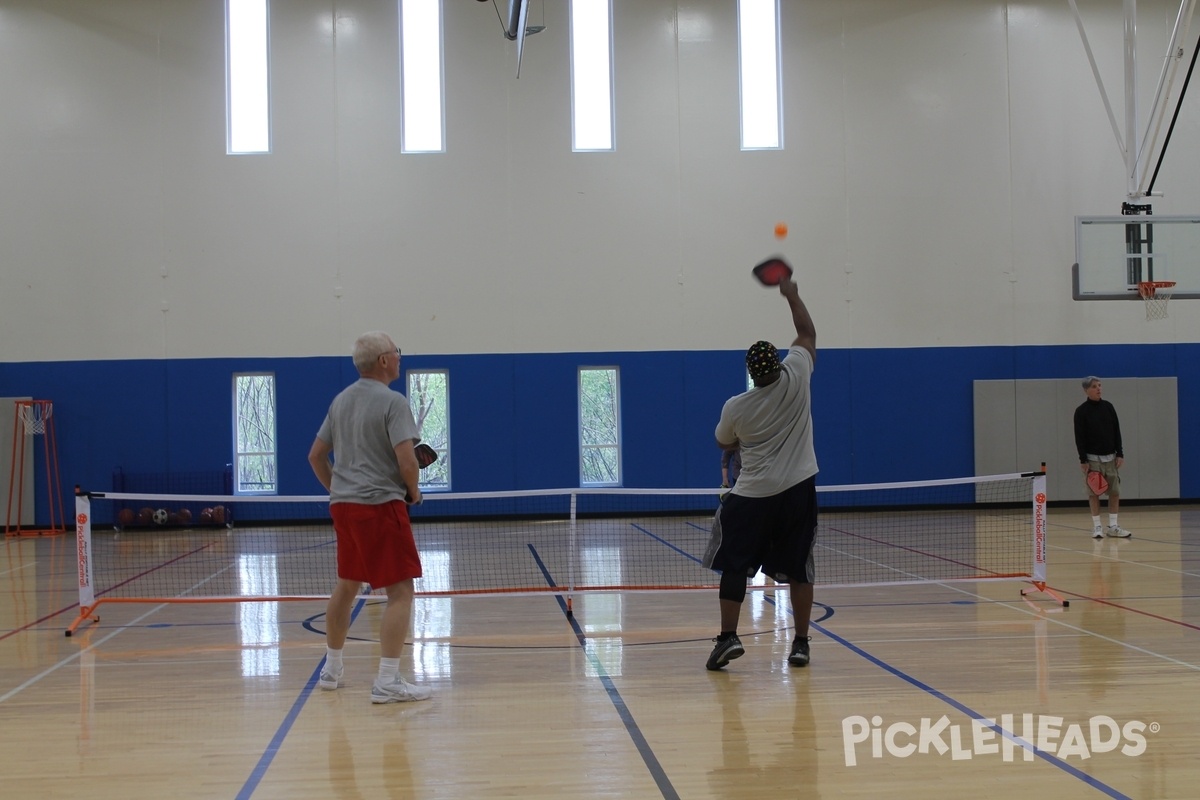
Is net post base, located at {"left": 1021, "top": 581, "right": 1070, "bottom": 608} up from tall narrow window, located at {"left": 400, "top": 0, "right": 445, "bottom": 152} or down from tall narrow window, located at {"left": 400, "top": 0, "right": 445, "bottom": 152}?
down

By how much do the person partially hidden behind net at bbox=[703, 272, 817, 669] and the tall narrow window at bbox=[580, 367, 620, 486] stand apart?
11.7 meters

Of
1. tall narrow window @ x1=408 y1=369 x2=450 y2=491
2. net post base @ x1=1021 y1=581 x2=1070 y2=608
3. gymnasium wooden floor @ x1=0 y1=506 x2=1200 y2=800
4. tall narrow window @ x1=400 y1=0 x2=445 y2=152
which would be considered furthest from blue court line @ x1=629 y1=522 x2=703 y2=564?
tall narrow window @ x1=400 y1=0 x2=445 y2=152

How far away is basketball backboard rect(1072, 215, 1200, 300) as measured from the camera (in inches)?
567

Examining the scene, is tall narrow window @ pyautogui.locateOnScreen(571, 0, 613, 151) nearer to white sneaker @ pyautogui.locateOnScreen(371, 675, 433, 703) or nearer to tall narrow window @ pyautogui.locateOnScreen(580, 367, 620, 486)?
tall narrow window @ pyautogui.locateOnScreen(580, 367, 620, 486)

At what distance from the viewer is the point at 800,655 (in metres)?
5.83

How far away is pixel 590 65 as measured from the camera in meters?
17.4

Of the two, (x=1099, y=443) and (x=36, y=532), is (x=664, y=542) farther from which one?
(x=36, y=532)

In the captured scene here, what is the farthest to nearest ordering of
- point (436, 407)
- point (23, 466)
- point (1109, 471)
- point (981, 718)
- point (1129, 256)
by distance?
point (436, 407), point (23, 466), point (1129, 256), point (1109, 471), point (981, 718)

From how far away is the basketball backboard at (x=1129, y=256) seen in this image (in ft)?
47.2

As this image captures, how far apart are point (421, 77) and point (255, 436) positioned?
670cm

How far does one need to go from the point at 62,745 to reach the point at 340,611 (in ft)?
4.61

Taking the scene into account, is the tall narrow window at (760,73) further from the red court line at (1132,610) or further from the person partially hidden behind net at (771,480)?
the person partially hidden behind net at (771,480)

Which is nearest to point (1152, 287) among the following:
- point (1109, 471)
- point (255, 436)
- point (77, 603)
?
point (1109, 471)

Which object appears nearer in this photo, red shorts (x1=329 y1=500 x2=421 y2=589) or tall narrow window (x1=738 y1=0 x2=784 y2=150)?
red shorts (x1=329 y1=500 x2=421 y2=589)
